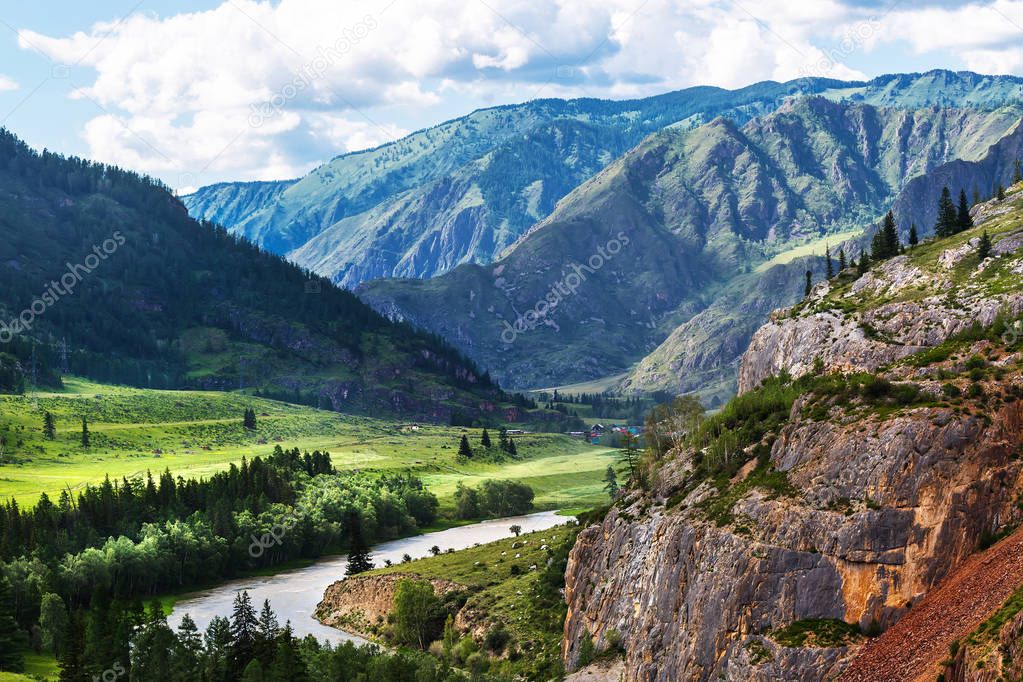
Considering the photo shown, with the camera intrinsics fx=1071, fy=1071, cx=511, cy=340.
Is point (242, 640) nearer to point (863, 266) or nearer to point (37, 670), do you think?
point (37, 670)

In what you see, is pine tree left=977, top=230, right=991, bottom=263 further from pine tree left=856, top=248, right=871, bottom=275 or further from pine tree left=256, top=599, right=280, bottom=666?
pine tree left=256, top=599, right=280, bottom=666

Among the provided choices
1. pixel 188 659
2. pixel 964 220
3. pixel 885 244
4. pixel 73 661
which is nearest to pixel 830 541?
pixel 188 659

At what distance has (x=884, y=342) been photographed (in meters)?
92.8

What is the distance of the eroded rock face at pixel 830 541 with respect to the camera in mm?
64438

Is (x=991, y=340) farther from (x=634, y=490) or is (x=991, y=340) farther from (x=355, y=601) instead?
(x=355, y=601)

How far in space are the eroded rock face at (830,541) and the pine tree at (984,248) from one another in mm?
33971

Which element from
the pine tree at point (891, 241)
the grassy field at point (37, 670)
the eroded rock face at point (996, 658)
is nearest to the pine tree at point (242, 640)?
the grassy field at point (37, 670)

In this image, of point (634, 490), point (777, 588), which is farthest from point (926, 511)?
point (634, 490)

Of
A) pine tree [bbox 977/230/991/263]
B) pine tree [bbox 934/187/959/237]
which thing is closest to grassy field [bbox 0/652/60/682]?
pine tree [bbox 977/230/991/263]

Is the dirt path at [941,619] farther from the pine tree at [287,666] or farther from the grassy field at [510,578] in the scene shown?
the pine tree at [287,666]

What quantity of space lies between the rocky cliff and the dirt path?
1.42 m

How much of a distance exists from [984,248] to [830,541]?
47.0 metres

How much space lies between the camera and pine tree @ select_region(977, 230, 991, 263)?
101 m

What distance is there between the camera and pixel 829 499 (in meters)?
70.7
